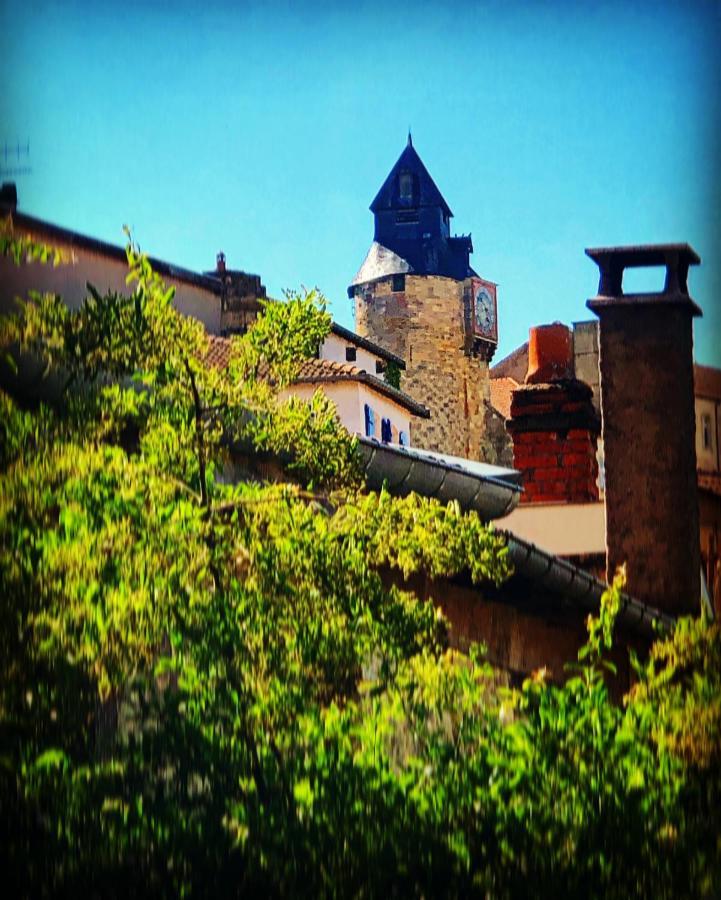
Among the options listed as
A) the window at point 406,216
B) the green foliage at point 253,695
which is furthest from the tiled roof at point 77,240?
the window at point 406,216

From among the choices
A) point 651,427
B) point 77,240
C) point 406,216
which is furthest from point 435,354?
point 77,240

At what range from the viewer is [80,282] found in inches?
124

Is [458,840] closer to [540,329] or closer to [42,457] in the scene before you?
[42,457]

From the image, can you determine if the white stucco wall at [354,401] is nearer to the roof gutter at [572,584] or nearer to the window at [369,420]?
the window at [369,420]

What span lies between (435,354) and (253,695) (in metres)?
9.21

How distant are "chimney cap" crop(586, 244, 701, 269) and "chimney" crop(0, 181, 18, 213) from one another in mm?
1331

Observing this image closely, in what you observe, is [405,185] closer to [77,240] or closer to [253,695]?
[77,240]

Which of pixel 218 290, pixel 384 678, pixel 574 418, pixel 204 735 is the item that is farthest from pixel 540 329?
pixel 204 735

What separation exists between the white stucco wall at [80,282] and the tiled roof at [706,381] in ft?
4.01

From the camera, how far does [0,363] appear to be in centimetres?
302

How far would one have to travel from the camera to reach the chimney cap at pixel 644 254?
11.5ft

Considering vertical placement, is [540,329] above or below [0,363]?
above

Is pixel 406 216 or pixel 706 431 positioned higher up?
pixel 406 216

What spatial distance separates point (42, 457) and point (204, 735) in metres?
0.64
